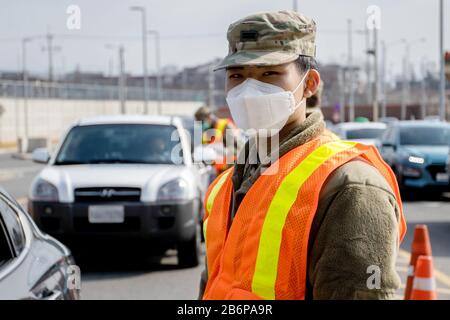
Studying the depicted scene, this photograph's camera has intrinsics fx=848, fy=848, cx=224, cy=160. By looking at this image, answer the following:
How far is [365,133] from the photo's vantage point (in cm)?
A: 2333

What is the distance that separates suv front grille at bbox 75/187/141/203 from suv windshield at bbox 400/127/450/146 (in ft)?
35.8

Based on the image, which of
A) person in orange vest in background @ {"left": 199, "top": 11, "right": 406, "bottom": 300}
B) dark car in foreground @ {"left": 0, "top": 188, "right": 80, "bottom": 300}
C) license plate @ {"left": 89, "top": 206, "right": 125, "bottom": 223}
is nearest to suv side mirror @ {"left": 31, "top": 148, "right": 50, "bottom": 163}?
license plate @ {"left": 89, "top": 206, "right": 125, "bottom": 223}

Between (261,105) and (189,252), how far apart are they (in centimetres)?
672

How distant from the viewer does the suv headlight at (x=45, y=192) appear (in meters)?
8.62

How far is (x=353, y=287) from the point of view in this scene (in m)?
1.99

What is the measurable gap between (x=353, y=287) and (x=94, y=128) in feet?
26.9

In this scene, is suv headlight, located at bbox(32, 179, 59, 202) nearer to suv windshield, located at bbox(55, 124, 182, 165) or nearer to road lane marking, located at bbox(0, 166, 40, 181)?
suv windshield, located at bbox(55, 124, 182, 165)

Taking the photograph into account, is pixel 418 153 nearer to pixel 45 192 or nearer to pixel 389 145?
pixel 389 145

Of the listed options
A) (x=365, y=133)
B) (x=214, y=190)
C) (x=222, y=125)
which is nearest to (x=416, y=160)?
(x=365, y=133)

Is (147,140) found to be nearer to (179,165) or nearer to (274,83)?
(179,165)

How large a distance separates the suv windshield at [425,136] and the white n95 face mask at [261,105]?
641 inches

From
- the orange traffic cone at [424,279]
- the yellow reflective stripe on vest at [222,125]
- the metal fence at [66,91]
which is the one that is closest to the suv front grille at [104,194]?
the yellow reflective stripe on vest at [222,125]

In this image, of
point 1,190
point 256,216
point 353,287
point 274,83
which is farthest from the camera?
point 1,190

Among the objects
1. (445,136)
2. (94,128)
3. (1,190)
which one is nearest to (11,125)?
(445,136)
